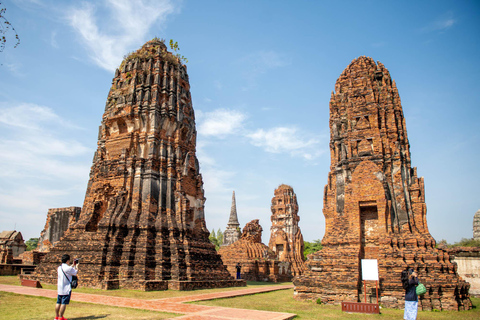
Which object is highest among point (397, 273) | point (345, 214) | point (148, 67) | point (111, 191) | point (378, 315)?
point (148, 67)

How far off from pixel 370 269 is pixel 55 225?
97.7ft

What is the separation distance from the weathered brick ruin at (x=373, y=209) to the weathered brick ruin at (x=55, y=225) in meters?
25.1

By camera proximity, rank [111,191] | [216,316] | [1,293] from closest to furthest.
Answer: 1. [216,316]
2. [1,293]
3. [111,191]

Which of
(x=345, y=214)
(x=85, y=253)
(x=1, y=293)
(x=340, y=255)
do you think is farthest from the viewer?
(x=85, y=253)

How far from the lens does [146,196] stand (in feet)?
60.2

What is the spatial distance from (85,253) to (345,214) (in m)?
11.4

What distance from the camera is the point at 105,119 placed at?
2100 cm

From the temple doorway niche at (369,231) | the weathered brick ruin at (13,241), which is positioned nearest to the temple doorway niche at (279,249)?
the weathered brick ruin at (13,241)

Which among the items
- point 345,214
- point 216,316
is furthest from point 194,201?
point 216,316

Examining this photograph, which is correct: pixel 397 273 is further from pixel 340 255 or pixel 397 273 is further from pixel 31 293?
pixel 31 293

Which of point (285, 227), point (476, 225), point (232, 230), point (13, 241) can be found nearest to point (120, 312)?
point (476, 225)

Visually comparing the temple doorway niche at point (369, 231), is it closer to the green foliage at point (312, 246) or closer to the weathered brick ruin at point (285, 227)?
the weathered brick ruin at point (285, 227)

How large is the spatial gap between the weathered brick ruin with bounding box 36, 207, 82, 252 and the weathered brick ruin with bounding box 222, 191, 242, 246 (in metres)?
18.9

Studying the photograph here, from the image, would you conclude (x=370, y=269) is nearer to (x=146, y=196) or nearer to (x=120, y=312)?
(x=120, y=312)
